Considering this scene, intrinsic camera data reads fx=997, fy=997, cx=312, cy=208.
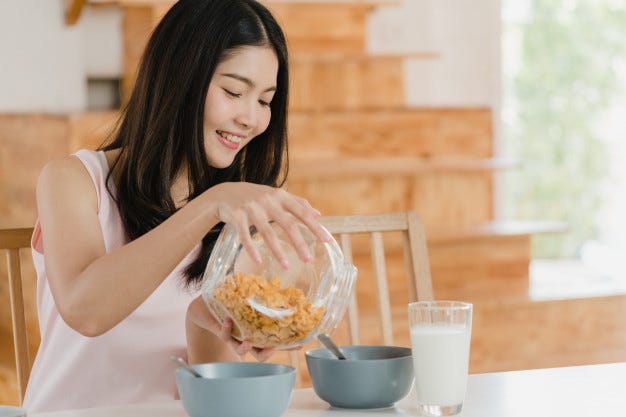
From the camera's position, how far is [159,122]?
134 centimetres

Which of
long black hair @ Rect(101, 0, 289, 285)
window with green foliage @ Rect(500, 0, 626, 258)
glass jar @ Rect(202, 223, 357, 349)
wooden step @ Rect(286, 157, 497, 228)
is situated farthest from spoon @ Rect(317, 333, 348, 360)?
window with green foliage @ Rect(500, 0, 626, 258)

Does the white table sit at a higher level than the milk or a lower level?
lower

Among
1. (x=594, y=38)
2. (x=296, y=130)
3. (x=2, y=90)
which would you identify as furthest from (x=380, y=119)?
(x=594, y=38)

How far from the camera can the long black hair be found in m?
1.30

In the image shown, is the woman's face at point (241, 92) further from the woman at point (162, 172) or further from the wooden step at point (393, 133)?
the wooden step at point (393, 133)

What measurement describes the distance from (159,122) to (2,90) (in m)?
1.42

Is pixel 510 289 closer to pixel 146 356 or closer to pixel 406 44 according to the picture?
pixel 406 44

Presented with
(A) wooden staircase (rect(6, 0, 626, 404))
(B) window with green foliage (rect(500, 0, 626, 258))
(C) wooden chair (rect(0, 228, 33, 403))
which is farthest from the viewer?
(B) window with green foliage (rect(500, 0, 626, 258))

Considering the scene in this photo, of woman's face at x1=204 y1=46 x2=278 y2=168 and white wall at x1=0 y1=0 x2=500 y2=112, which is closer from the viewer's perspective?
woman's face at x1=204 y1=46 x2=278 y2=168

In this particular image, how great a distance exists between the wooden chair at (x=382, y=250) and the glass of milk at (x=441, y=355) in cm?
42

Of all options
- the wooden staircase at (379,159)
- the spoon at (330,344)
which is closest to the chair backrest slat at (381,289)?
A: the spoon at (330,344)

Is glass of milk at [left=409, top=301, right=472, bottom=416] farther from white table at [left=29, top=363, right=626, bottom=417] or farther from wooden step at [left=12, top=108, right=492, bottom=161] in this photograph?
wooden step at [left=12, top=108, right=492, bottom=161]

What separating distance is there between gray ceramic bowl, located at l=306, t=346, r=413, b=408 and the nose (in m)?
0.43

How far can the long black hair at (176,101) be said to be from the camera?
51.3 inches
